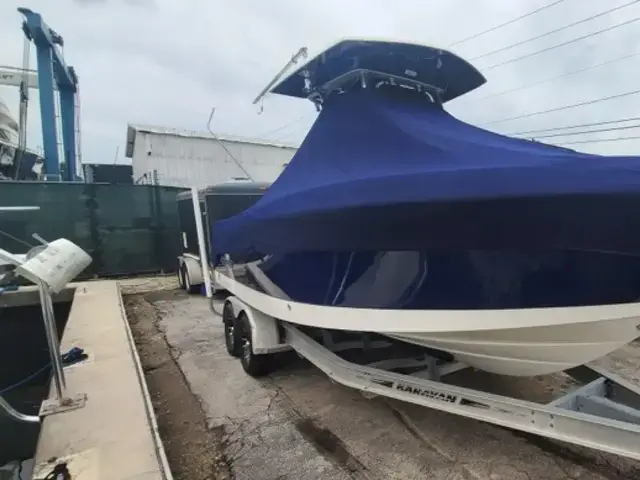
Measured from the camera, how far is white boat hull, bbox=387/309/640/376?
2189 mm

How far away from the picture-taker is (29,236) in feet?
29.3

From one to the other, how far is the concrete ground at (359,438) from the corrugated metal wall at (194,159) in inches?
537

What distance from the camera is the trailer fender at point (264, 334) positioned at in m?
3.65

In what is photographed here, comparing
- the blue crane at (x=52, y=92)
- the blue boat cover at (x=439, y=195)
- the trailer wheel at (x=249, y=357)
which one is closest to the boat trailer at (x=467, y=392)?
the trailer wheel at (x=249, y=357)

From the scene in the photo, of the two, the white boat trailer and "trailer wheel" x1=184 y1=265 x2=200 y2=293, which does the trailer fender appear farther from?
"trailer wheel" x1=184 y1=265 x2=200 y2=293

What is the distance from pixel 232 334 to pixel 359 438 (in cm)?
194

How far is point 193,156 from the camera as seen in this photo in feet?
59.2

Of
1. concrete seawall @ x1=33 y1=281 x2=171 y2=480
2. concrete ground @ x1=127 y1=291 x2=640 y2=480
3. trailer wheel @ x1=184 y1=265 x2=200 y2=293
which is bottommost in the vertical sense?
concrete ground @ x1=127 y1=291 x2=640 y2=480

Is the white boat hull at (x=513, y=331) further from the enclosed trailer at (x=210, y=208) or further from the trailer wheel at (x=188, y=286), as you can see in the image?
the trailer wheel at (x=188, y=286)

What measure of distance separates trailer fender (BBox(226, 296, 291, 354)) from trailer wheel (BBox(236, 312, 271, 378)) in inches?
3.9

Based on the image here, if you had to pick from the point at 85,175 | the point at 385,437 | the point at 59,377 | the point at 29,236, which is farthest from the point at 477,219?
the point at 85,175

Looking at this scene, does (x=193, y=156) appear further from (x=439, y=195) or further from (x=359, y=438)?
(x=439, y=195)

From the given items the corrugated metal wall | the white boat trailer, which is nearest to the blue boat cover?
the white boat trailer

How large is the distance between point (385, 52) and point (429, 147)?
42.6 inches
